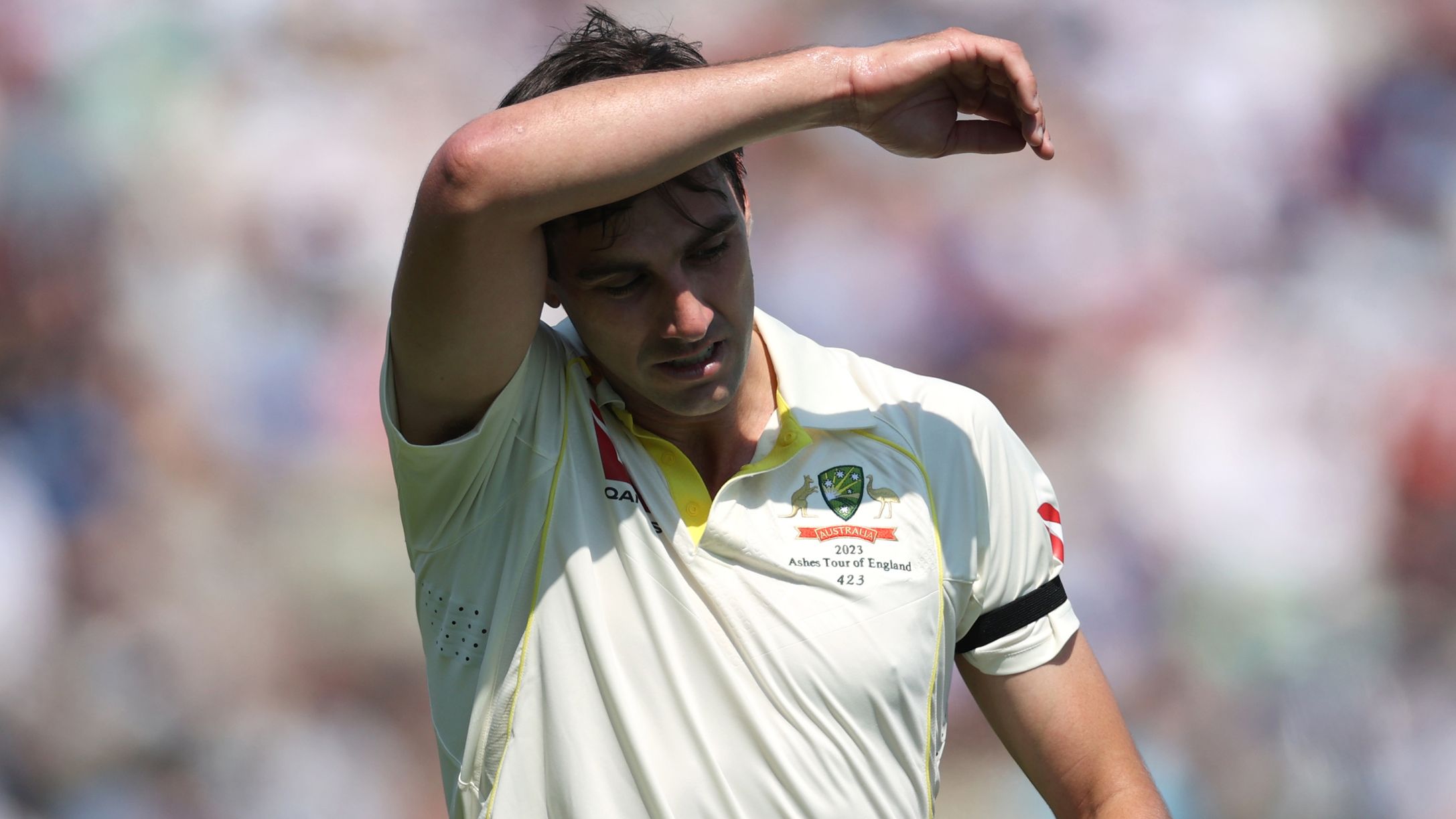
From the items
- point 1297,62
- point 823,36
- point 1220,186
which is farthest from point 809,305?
point 1297,62

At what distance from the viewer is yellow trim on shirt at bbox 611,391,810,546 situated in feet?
4.42

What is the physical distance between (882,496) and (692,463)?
0.72 feet

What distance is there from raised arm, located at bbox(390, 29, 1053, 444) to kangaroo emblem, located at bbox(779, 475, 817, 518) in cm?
35

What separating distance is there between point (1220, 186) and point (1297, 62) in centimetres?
34

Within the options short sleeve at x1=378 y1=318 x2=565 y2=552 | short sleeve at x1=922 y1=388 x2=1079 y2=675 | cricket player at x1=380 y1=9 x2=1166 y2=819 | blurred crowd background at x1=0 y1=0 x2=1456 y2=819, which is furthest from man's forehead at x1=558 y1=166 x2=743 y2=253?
blurred crowd background at x1=0 y1=0 x2=1456 y2=819

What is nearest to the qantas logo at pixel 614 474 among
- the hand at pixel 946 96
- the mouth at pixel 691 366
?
the mouth at pixel 691 366

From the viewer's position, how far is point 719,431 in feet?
4.73

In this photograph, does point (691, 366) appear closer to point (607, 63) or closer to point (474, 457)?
point (474, 457)

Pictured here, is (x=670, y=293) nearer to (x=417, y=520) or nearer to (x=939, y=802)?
(x=417, y=520)

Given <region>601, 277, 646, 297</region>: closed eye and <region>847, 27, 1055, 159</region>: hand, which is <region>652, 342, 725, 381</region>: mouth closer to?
<region>601, 277, 646, 297</region>: closed eye

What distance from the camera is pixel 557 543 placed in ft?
4.25

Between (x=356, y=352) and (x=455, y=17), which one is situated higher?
→ (x=455, y=17)

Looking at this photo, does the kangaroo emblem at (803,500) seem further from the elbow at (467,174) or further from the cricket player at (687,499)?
the elbow at (467,174)

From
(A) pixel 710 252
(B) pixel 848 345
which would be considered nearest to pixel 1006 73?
(A) pixel 710 252
